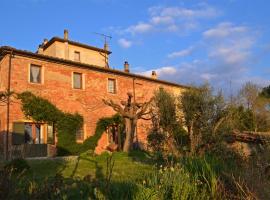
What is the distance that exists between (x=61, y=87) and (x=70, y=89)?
782mm

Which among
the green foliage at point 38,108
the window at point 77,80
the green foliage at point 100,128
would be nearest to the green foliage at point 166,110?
the green foliage at point 100,128

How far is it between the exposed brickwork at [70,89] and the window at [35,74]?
0.28 meters

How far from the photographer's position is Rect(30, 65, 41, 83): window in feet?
75.9

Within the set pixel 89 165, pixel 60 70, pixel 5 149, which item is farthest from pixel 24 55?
pixel 89 165

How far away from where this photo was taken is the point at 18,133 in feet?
71.1

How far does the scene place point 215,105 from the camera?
22312 mm

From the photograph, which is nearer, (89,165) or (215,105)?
(89,165)

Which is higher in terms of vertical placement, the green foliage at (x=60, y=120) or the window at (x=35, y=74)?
the window at (x=35, y=74)

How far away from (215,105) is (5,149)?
12.9 metres

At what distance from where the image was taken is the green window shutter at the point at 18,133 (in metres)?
21.5

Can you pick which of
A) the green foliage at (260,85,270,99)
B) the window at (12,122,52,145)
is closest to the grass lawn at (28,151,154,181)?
the window at (12,122,52,145)

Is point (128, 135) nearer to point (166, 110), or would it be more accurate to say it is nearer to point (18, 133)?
point (166, 110)

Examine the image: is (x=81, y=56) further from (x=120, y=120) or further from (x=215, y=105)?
(x=215, y=105)

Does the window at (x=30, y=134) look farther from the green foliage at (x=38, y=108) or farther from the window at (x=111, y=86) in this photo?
the window at (x=111, y=86)
